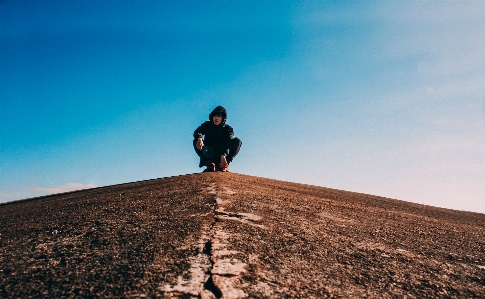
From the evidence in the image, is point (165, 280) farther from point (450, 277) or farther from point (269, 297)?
point (450, 277)

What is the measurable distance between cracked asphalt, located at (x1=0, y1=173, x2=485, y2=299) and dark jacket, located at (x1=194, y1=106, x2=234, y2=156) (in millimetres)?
2766

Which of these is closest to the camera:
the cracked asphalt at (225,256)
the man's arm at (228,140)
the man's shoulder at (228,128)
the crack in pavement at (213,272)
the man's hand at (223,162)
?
the crack in pavement at (213,272)

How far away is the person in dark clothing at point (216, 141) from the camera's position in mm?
5555

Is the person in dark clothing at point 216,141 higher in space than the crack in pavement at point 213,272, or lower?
higher

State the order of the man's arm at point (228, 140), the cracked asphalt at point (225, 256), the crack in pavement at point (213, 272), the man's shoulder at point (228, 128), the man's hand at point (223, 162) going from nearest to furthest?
the crack in pavement at point (213, 272) → the cracked asphalt at point (225, 256) → the man's hand at point (223, 162) → the man's arm at point (228, 140) → the man's shoulder at point (228, 128)

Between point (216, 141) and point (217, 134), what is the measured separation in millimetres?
122

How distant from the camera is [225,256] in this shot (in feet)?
5.18

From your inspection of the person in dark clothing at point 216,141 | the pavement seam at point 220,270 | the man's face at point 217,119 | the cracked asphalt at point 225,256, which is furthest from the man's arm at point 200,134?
the pavement seam at point 220,270

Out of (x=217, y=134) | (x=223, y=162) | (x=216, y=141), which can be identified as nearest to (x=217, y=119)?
(x=217, y=134)

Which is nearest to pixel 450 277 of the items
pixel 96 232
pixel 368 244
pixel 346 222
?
pixel 368 244

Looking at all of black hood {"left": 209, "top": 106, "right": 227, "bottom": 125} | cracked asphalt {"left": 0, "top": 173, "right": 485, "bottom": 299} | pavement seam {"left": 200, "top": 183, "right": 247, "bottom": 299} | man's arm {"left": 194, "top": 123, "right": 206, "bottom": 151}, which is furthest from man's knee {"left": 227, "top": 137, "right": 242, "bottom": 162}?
pavement seam {"left": 200, "top": 183, "right": 247, "bottom": 299}

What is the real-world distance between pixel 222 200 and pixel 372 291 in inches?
57.6

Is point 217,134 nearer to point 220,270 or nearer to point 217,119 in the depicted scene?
point 217,119

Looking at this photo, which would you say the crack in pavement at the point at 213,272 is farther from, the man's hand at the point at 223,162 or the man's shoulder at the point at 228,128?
the man's shoulder at the point at 228,128
